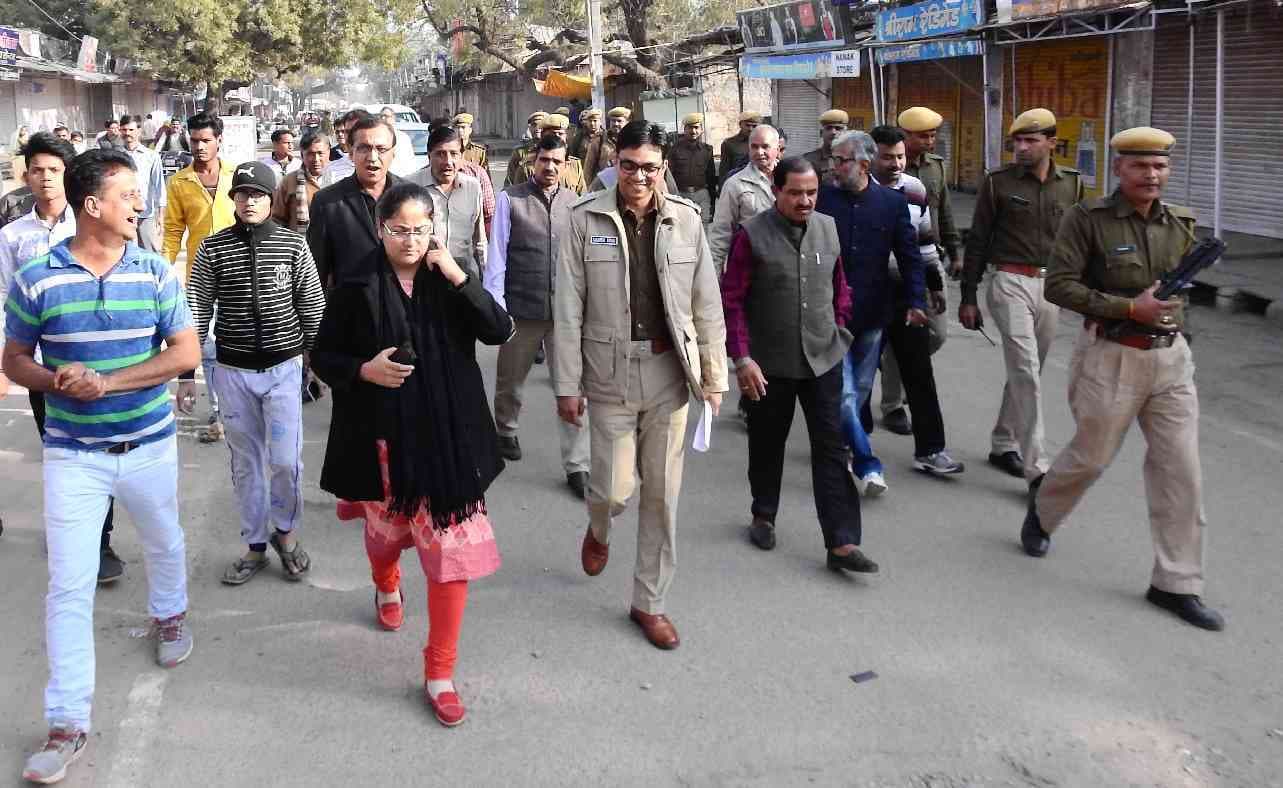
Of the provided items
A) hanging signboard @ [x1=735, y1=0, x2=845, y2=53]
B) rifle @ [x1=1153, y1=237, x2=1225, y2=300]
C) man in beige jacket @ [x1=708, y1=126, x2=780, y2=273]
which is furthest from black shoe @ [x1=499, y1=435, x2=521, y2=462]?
hanging signboard @ [x1=735, y1=0, x2=845, y2=53]

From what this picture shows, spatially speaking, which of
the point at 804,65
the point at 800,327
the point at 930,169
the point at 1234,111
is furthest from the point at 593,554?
the point at 804,65

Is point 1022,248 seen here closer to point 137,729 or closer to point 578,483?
point 578,483

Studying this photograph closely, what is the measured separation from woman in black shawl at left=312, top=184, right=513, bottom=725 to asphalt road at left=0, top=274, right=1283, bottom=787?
0.45 meters

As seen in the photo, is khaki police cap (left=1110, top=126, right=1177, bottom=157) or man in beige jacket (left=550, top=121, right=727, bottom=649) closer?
man in beige jacket (left=550, top=121, right=727, bottom=649)

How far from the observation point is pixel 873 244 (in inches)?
230

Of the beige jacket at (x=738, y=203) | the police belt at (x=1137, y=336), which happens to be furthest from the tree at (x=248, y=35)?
the police belt at (x=1137, y=336)

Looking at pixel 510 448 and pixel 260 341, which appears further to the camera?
pixel 510 448

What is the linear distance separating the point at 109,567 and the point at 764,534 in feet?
9.26

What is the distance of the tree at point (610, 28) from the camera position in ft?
104

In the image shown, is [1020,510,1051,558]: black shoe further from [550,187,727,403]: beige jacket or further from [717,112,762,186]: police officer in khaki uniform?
[717,112,762,186]: police officer in khaki uniform

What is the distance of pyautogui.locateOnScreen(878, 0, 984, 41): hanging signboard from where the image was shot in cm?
1662

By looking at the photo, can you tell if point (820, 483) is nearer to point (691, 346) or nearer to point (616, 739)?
point (691, 346)

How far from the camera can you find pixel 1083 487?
4.92 meters

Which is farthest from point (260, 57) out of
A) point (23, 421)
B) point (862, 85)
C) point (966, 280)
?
point (966, 280)
